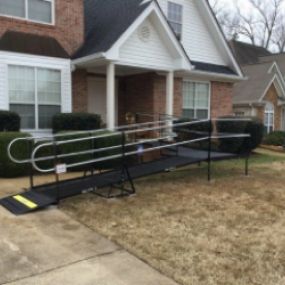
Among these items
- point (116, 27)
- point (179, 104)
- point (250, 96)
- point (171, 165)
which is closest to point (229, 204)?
point (171, 165)

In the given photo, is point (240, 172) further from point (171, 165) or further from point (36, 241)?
point (36, 241)

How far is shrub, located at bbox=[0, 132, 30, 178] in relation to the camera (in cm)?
871

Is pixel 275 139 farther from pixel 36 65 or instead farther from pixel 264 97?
pixel 36 65

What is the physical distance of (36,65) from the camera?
1079 cm

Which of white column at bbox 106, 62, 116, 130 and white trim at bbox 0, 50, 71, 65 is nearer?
white trim at bbox 0, 50, 71, 65

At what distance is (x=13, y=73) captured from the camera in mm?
10461

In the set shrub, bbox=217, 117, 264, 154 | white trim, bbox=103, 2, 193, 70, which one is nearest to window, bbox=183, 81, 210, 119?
shrub, bbox=217, 117, 264, 154

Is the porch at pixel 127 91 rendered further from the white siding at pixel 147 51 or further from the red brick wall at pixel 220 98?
the red brick wall at pixel 220 98

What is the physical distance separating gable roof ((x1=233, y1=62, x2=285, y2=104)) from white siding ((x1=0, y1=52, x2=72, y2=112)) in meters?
13.6

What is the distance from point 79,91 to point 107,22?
2431 mm

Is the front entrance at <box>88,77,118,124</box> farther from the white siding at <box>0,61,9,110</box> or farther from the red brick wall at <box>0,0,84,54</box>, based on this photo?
the white siding at <box>0,61,9,110</box>

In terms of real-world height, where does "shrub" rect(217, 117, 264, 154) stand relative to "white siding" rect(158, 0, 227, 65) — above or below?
below

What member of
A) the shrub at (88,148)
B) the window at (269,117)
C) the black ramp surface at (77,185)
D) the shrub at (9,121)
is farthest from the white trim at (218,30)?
the shrub at (9,121)

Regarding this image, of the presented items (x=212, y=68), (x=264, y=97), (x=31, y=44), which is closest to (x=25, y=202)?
(x=31, y=44)
